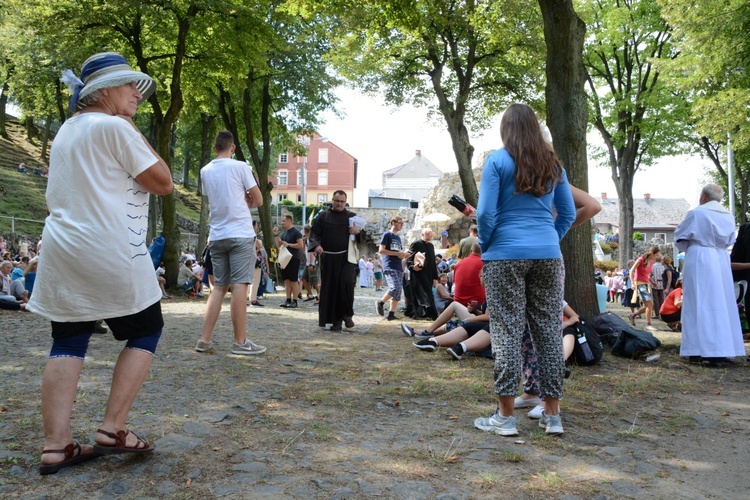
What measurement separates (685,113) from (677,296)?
1854 cm

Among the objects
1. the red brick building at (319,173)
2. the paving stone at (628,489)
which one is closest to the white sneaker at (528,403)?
the paving stone at (628,489)

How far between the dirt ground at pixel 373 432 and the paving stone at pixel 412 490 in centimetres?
1

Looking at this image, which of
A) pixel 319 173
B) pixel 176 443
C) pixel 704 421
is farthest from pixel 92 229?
pixel 319 173

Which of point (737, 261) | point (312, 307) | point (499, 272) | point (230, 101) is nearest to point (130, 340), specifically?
point (499, 272)

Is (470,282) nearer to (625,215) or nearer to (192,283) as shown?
(192,283)

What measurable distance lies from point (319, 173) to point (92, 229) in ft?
316

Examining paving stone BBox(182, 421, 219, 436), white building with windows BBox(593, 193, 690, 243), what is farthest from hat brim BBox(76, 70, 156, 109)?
white building with windows BBox(593, 193, 690, 243)

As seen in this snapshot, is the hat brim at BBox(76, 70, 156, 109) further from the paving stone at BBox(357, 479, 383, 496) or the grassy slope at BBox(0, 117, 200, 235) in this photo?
the grassy slope at BBox(0, 117, 200, 235)

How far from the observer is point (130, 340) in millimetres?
3418

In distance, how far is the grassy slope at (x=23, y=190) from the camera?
103ft

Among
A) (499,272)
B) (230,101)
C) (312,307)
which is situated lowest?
(312,307)

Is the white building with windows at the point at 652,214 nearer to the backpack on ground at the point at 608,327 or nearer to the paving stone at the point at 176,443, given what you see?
the backpack on ground at the point at 608,327

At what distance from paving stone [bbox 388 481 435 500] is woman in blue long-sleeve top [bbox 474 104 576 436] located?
3.71 feet

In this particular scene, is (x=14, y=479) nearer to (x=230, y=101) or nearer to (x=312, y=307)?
(x=312, y=307)
